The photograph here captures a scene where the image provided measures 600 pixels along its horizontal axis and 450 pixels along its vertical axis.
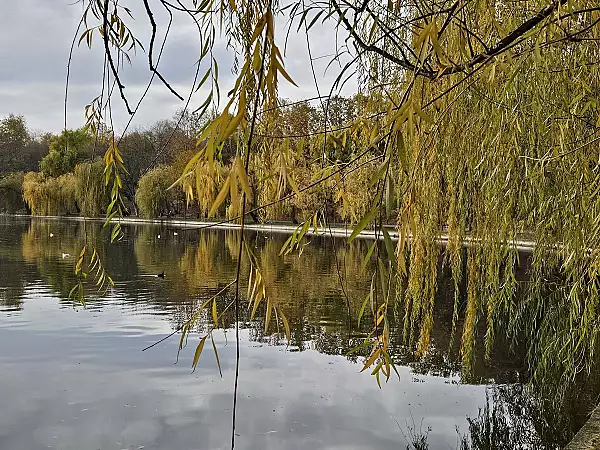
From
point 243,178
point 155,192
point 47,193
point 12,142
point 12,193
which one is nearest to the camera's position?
point 243,178

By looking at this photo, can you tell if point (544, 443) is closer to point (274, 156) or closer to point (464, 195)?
point (464, 195)

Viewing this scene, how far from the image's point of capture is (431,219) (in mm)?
2779

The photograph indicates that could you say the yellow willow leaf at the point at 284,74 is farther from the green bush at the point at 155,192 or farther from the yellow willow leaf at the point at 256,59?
the green bush at the point at 155,192

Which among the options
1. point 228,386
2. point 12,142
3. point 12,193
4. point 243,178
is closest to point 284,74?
point 243,178

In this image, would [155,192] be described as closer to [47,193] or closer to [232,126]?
[47,193]

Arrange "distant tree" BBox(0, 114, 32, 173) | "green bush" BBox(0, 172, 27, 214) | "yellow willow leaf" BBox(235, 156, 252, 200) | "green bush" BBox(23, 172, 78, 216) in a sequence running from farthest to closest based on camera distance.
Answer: "distant tree" BBox(0, 114, 32, 173) → "green bush" BBox(0, 172, 27, 214) → "green bush" BBox(23, 172, 78, 216) → "yellow willow leaf" BBox(235, 156, 252, 200)

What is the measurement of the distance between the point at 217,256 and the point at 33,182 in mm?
24207

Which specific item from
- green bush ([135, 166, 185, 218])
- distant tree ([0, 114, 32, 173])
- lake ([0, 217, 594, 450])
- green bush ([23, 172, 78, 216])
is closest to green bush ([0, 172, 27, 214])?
distant tree ([0, 114, 32, 173])

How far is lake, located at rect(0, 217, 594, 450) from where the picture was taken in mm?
4891

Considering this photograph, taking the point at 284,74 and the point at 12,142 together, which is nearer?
the point at 284,74

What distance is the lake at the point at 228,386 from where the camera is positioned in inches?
193

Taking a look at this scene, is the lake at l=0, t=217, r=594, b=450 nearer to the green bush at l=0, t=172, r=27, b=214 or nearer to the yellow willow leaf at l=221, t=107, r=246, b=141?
the yellow willow leaf at l=221, t=107, r=246, b=141

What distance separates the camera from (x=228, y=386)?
20.2ft

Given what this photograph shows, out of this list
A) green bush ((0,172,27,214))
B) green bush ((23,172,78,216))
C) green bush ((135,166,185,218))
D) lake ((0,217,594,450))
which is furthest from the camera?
green bush ((0,172,27,214))
